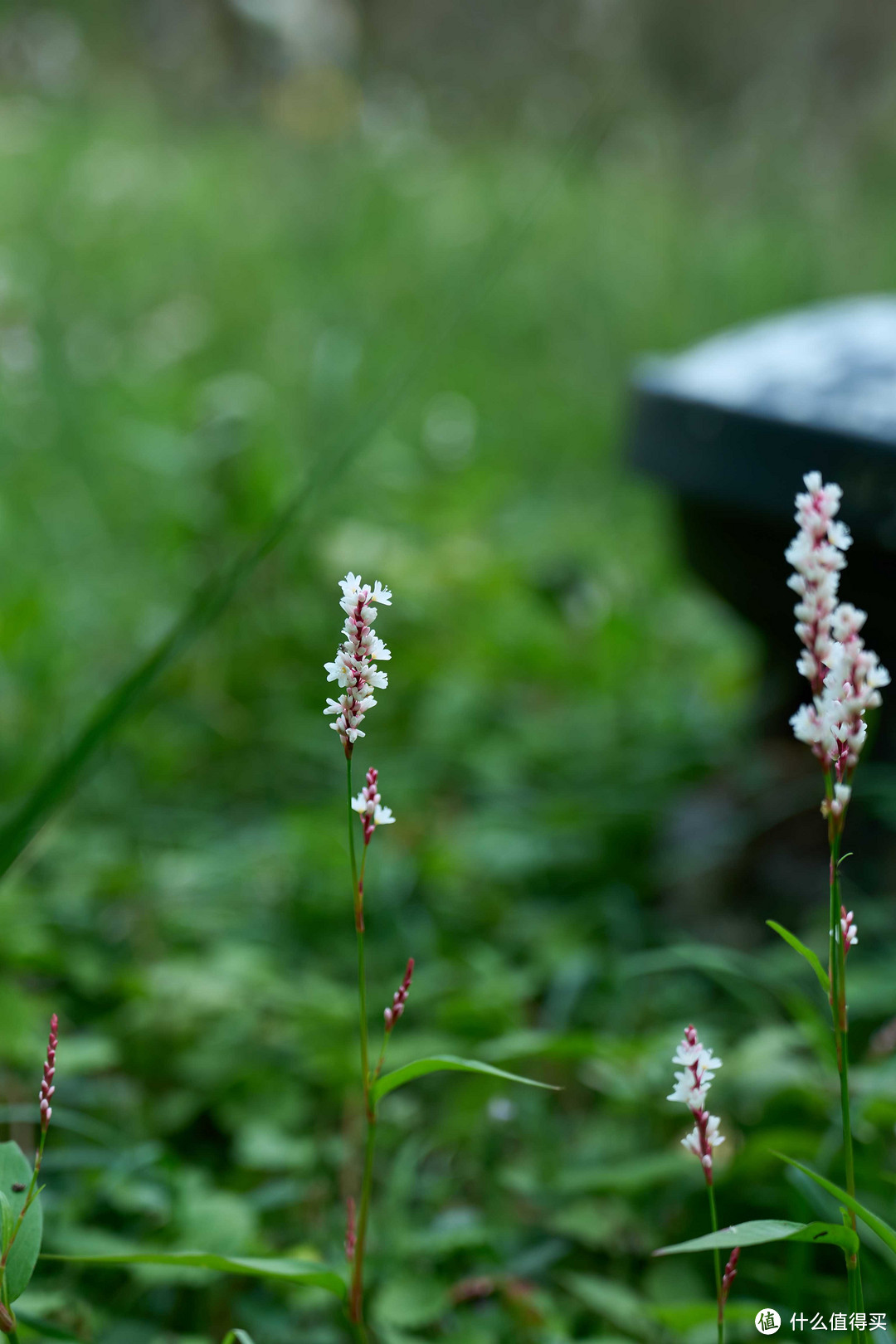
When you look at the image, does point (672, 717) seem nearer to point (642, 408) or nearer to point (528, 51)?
point (642, 408)

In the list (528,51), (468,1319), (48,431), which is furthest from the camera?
(528,51)

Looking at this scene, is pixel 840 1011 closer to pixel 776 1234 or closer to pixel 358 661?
pixel 776 1234

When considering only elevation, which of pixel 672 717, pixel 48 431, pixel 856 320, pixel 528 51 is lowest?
pixel 672 717

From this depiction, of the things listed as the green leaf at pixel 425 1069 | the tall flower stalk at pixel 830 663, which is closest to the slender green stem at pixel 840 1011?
the tall flower stalk at pixel 830 663

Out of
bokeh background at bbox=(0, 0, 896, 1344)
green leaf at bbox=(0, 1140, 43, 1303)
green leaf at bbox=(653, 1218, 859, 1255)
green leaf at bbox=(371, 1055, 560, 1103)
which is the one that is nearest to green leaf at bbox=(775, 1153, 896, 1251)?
green leaf at bbox=(653, 1218, 859, 1255)

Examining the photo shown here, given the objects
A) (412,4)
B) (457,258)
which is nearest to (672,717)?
(457,258)

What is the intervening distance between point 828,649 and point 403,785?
132cm

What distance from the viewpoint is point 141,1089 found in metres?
1.16

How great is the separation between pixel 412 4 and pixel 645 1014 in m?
12.3

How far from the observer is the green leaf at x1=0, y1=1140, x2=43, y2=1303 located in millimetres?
516

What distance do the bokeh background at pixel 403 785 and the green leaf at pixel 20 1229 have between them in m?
0.28

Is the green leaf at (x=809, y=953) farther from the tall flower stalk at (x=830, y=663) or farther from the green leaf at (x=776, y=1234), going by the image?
the green leaf at (x=776, y=1234)

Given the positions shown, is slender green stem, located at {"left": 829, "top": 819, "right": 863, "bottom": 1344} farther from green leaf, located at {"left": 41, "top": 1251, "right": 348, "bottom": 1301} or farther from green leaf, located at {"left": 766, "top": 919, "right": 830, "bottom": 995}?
green leaf, located at {"left": 41, "top": 1251, "right": 348, "bottom": 1301}

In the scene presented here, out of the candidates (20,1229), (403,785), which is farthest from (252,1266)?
(403,785)
